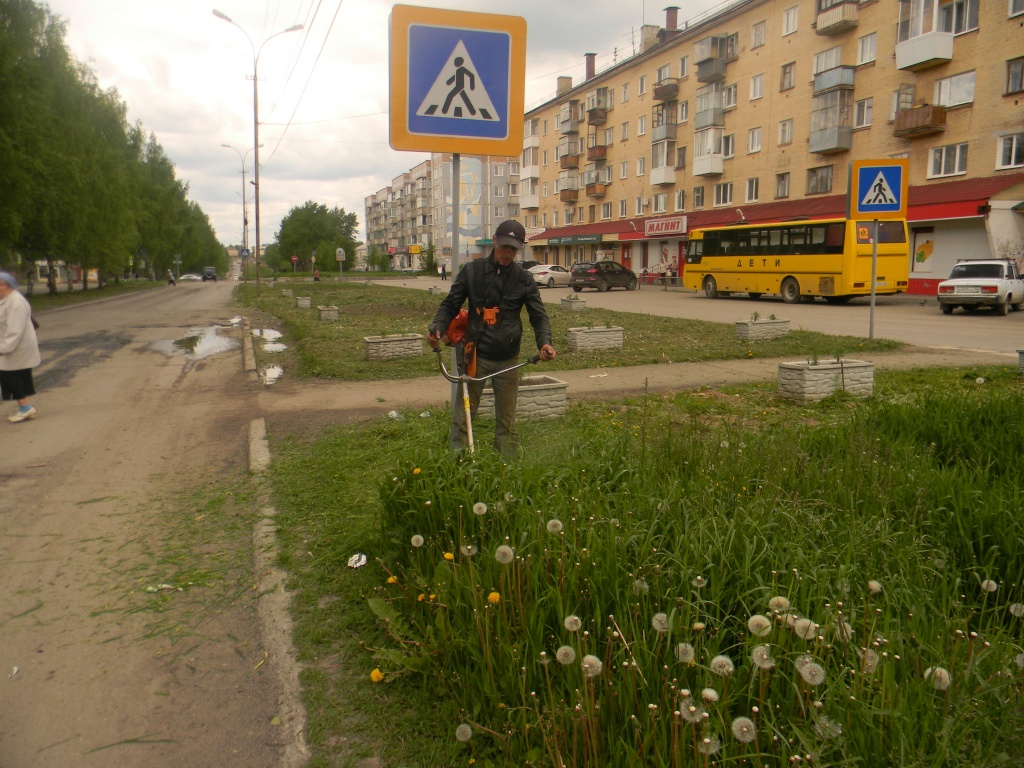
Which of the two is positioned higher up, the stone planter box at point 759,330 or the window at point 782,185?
the window at point 782,185

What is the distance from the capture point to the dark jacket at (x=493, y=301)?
17.2ft

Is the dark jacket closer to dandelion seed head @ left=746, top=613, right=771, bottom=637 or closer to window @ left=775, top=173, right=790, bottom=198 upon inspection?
dandelion seed head @ left=746, top=613, right=771, bottom=637

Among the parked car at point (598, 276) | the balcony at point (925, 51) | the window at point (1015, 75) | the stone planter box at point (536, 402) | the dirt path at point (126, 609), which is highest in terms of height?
the balcony at point (925, 51)

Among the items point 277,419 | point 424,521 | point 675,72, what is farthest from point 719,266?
point 424,521

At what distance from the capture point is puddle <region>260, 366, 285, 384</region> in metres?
11.2

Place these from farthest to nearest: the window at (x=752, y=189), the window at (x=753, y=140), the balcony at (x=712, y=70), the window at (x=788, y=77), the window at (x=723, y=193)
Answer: the window at (x=723, y=193) < the balcony at (x=712, y=70) < the window at (x=752, y=189) < the window at (x=753, y=140) < the window at (x=788, y=77)

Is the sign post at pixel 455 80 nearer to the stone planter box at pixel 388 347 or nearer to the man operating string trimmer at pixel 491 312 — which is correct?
the man operating string trimmer at pixel 491 312

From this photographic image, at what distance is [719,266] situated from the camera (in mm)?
33969

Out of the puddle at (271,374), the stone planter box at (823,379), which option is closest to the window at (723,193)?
the puddle at (271,374)

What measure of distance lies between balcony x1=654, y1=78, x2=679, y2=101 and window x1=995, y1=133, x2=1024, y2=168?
2536cm

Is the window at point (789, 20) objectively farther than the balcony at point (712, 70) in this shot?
No

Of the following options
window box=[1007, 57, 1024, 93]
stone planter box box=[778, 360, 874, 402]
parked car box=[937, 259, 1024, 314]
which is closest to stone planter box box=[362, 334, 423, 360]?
stone planter box box=[778, 360, 874, 402]

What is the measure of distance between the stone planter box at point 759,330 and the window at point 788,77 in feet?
105

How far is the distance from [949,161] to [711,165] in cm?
1662
